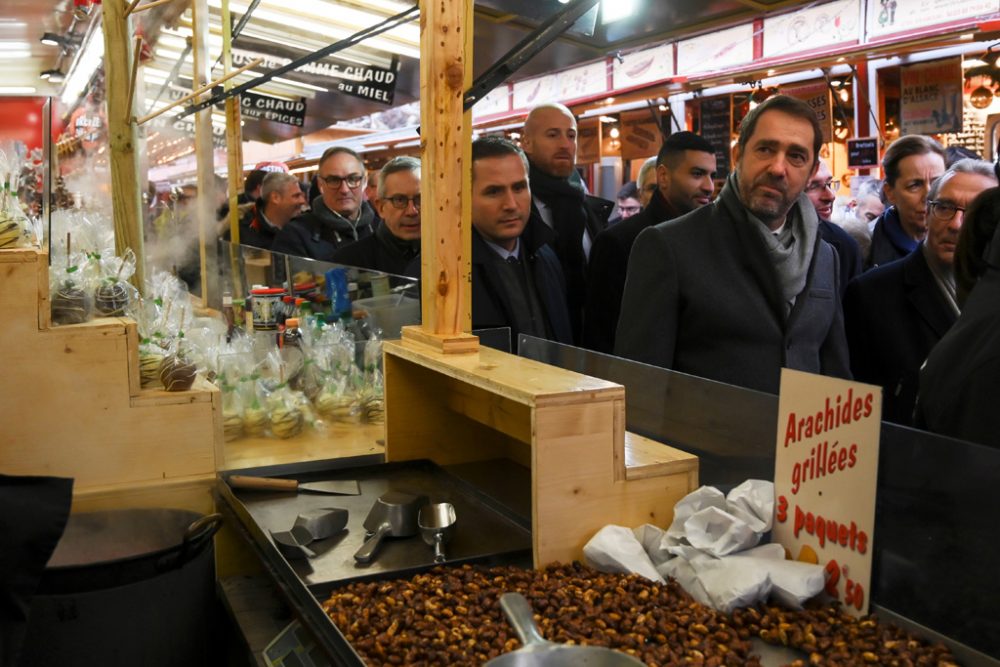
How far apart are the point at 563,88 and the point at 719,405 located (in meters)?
9.93

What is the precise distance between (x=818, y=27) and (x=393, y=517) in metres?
7.31

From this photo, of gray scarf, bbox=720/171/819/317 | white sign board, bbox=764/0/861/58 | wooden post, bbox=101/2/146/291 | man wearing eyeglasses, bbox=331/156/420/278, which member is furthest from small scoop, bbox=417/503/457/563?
white sign board, bbox=764/0/861/58

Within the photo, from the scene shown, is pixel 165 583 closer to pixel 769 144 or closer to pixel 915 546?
pixel 915 546

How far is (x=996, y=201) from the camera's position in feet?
6.53

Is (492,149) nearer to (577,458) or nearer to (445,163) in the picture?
(445,163)

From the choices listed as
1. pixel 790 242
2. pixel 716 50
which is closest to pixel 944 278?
pixel 790 242

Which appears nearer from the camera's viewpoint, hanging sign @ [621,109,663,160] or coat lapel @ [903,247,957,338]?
coat lapel @ [903,247,957,338]

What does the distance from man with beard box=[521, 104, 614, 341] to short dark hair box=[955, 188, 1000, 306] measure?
2351 millimetres

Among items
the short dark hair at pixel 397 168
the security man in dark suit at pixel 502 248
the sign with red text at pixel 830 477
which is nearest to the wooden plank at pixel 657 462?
the sign with red text at pixel 830 477

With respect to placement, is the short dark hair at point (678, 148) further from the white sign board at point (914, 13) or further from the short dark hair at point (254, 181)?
the white sign board at point (914, 13)

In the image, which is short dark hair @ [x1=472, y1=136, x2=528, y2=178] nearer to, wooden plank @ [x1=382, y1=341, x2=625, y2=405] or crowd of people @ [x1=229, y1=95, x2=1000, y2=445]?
crowd of people @ [x1=229, y1=95, x2=1000, y2=445]

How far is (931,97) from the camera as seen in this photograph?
6059mm

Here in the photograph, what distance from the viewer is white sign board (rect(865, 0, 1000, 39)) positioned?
688cm

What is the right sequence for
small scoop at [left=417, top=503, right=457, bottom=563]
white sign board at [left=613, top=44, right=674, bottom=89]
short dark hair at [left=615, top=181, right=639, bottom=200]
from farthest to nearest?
white sign board at [left=613, top=44, right=674, bottom=89]
short dark hair at [left=615, top=181, right=639, bottom=200]
small scoop at [left=417, top=503, right=457, bottom=563]
